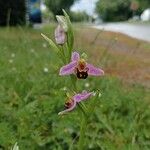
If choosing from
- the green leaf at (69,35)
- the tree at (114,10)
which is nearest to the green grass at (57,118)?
the green leaf at (69,35)

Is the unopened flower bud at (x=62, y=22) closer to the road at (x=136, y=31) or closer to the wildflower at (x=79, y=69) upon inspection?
the wildflower at (x=79, y=69)

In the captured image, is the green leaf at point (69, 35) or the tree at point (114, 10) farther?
the tree at point (114, 10)

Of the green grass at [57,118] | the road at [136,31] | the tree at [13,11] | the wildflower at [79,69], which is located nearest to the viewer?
the wildflower at [79,69]

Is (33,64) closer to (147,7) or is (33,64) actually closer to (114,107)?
(114,107)

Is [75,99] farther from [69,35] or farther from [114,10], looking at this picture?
[114,10]

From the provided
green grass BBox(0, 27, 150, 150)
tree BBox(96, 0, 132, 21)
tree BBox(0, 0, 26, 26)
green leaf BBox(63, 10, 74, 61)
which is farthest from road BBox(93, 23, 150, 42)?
tree BBox(96, 0, 132, 21)

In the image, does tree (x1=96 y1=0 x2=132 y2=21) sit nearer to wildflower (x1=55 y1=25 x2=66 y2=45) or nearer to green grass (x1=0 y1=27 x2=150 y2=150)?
green grass (x1=0 y1=27 x2=150 y2=150)

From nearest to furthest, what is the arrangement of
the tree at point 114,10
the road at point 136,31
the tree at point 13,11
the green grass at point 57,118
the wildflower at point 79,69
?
1. the wildflower at point 79,69
2. the green grass at point 57,118
3. the tree at point 13,11
4. the road at point 136,31
5. the tree at point 114,10

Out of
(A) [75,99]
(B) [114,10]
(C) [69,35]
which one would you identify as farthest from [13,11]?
(B) [114,10]
